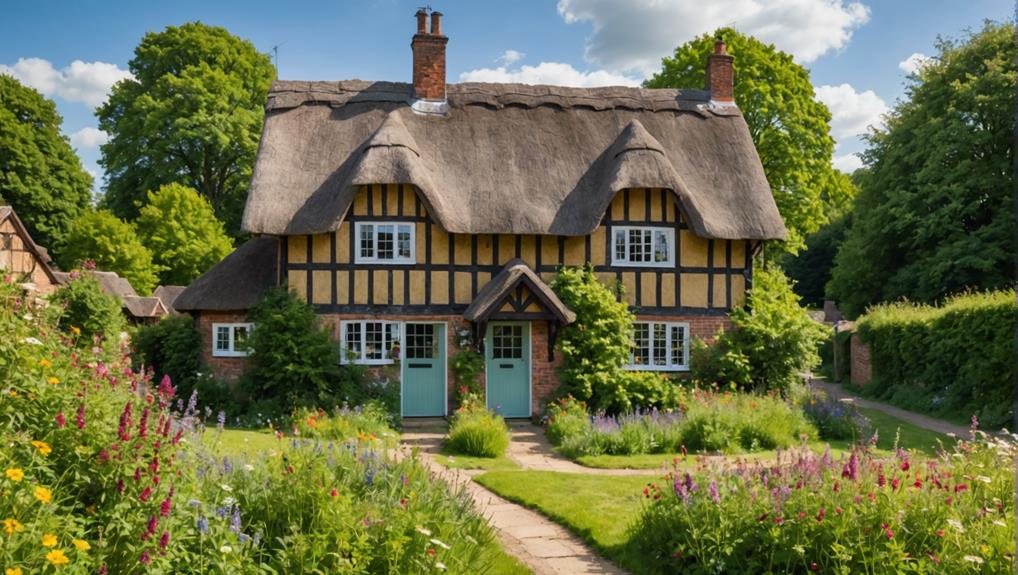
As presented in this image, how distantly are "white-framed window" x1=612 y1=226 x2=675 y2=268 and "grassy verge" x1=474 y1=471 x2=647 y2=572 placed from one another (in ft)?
24.1

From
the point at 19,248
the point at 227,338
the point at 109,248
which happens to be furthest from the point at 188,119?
the point at 227,338

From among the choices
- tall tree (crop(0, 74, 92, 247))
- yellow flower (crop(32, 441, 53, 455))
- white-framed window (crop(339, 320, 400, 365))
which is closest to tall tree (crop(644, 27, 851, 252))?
white-framed window (crop(339, 320, 400, 365))

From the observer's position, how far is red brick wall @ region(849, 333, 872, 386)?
2648cm

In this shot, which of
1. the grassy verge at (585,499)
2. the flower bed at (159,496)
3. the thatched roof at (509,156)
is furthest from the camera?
the thatched roof at (509,156)

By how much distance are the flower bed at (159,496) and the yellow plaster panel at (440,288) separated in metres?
10.0

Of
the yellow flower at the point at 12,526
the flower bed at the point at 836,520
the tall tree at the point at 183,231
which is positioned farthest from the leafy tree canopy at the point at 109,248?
the yellow flower at the point at 12,526

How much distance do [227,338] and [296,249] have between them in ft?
8.72

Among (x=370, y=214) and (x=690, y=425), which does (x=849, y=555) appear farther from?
(x=370, y=214)

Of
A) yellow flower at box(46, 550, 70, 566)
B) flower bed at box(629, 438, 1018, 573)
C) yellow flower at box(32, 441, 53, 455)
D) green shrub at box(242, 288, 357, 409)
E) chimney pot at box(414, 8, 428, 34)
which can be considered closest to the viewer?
yellow flower at box(46, 550, 70, 566)

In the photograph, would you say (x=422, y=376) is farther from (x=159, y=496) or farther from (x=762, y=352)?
(x=159, y=496)

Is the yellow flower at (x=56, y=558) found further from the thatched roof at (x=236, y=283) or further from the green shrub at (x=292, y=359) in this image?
the thatched roof at (x=236, y=283)

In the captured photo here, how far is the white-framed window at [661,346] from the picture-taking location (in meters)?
18.0

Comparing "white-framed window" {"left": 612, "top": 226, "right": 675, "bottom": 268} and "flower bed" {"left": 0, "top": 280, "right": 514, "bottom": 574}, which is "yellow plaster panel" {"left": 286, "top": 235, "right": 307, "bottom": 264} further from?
"flower bed" {"left": 0, "top": 280, "right": 514, "bottom": 574}

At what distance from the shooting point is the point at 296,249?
17031 millimetres
